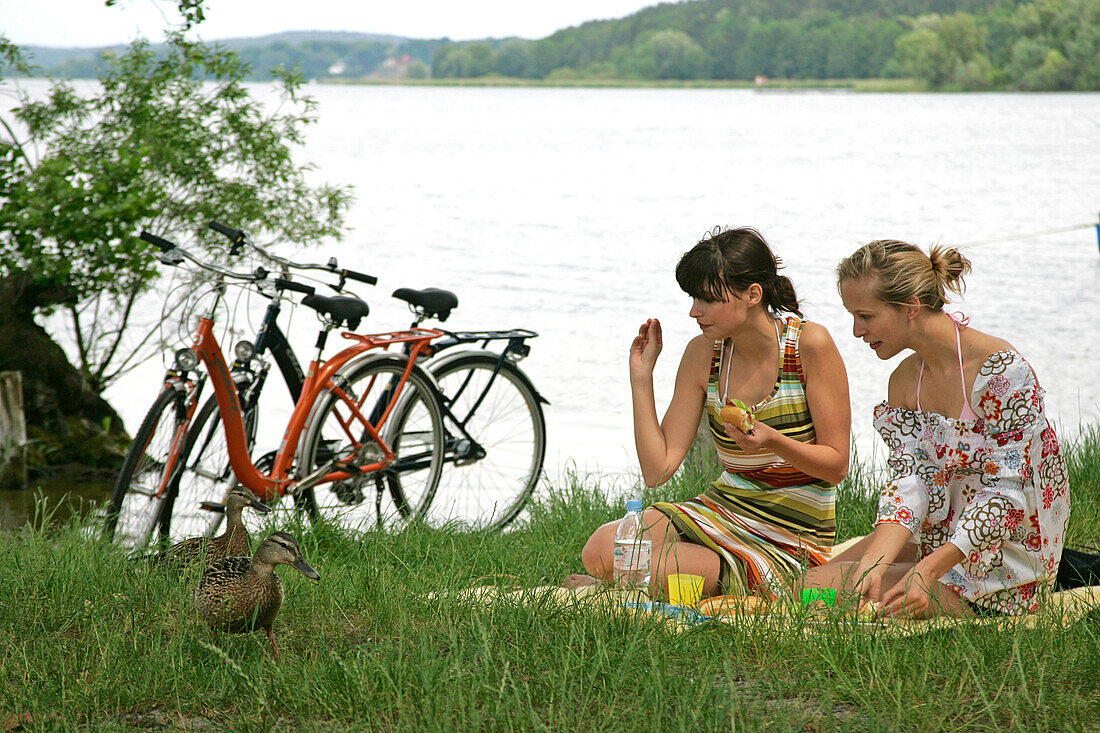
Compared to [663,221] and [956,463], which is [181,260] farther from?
[663,221]

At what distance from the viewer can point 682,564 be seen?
3527 millimetres

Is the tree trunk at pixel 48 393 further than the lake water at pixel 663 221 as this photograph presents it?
No

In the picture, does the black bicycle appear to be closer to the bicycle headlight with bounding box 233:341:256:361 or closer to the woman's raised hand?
the bicycle headlight with bounding box 233:341:256:361

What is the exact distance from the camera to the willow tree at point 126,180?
6844 mm

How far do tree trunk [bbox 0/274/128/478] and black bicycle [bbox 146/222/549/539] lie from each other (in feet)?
7.20

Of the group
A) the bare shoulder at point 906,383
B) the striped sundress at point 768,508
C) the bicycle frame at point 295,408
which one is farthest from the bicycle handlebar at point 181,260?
the bare shoulder at point 906,383

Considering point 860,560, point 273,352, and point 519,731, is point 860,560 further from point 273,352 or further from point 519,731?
point 273,352

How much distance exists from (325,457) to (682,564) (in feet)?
6.66

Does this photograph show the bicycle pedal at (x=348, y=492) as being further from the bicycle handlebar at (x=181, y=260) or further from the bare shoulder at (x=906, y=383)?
the bare shoulder at (x=906, y=383)

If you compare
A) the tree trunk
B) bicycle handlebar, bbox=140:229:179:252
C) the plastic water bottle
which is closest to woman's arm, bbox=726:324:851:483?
the plastic water bottle

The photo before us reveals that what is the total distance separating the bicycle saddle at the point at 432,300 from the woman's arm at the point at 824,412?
2126mm

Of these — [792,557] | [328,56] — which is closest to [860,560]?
[792,557]

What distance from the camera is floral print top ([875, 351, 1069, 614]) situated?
10.6 ft

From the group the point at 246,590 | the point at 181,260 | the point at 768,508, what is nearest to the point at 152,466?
the point at 181,260
